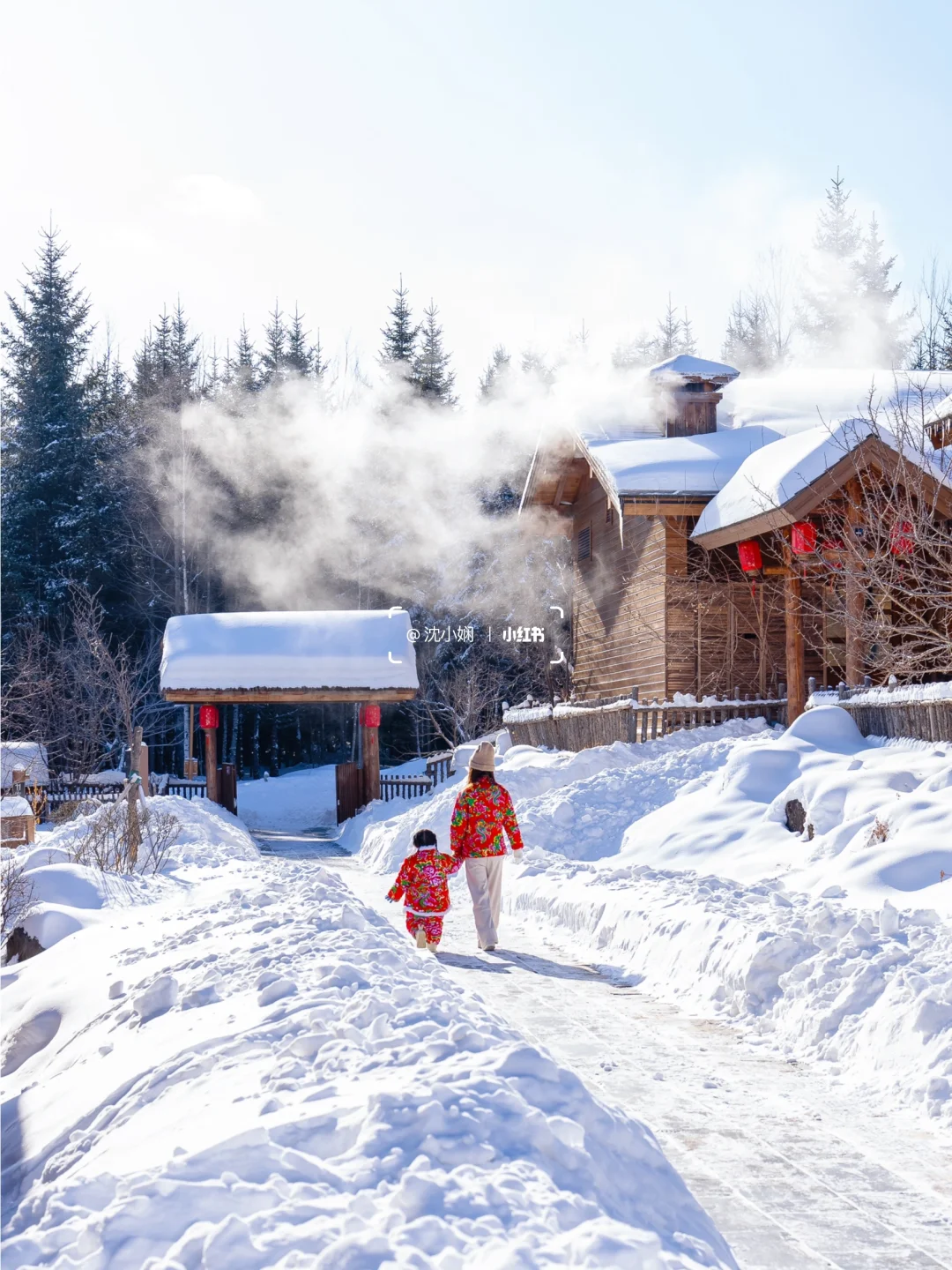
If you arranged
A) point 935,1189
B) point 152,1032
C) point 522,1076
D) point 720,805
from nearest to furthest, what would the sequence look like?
point 522,1076 < point 935,1189 < point 152,1032 < point 720,805

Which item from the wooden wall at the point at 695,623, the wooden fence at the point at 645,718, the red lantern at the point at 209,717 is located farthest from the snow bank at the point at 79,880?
the wooden wall at the point at 695,623

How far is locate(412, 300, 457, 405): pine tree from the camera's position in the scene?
4562 centimetres

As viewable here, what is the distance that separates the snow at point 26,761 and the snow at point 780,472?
13372 mm

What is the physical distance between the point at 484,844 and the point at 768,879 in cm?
302

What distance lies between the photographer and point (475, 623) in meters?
39.2

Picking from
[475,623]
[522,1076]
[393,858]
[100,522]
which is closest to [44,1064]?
[522,1076]

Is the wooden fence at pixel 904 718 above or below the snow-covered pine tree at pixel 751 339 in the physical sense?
below

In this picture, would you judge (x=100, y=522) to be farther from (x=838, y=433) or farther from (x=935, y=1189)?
(x=935, y=1189)

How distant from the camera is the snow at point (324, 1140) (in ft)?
10.3

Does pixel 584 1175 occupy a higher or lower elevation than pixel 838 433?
lower

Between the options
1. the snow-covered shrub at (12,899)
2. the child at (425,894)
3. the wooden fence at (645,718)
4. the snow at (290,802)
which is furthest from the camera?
the snow at (290,802)

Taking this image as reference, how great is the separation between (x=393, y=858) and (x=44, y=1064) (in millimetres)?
11775

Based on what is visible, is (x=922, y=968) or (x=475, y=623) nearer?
(x=922, y=968)

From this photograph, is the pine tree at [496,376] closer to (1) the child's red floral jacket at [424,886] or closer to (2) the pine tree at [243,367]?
(2) the pine tree at [243,367]
